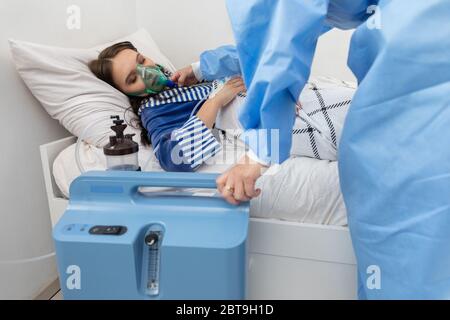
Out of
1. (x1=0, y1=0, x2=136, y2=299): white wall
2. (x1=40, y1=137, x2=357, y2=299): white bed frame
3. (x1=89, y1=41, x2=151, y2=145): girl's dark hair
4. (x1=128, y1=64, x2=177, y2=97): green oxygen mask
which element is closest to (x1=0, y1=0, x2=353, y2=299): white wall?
(x1=0, y1=0, x2=136, y2=299): white wall

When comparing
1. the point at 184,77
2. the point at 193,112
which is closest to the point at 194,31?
the point at 184,77

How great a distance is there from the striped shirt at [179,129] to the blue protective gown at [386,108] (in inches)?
16.2

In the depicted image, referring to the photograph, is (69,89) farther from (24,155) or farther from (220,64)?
(220,64)

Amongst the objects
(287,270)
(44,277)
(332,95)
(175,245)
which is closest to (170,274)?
(175,245)

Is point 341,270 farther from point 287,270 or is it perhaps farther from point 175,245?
point 175,245

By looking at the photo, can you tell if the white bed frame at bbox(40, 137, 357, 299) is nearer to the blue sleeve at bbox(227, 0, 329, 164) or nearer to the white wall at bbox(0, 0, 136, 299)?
the blue sleeve at bbox(227, 0, 329, 164)

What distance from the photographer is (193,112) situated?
4.25 ft

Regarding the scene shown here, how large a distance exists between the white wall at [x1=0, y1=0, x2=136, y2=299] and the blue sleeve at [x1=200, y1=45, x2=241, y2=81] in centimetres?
56

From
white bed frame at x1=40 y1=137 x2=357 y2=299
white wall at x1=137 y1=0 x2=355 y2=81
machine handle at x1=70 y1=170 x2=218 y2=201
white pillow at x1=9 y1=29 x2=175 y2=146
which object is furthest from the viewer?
white wall at x1=137 y1=0 x2=355 y2=81

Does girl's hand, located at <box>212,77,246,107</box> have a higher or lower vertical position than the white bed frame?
higher

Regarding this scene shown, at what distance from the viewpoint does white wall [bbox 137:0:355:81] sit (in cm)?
180

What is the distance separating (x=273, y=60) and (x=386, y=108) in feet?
0.69

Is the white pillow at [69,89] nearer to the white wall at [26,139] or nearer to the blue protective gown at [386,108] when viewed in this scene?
the white wall at [26,139]
